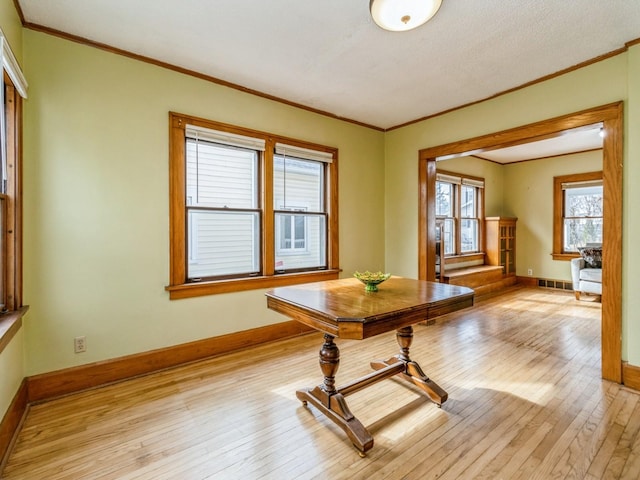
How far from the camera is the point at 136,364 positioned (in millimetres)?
2602

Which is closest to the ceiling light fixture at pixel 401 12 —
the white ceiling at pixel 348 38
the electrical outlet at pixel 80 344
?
the white ceiling at pixel 348 38

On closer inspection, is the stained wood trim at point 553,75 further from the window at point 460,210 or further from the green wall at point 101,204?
the green wall at point 101,204

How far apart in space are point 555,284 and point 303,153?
5.72m

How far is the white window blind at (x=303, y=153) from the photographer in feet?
11.4

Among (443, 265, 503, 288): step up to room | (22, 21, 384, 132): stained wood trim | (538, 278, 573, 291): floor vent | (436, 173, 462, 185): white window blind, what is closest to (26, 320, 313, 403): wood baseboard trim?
(22, 21, 384, 132): stained wood trim

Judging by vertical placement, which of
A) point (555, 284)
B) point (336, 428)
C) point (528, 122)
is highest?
point (528, 122)

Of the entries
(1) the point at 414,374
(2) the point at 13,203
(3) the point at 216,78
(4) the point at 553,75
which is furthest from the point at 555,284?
(2) the point at 13,203

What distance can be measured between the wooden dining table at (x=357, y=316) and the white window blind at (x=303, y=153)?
5.62 feet

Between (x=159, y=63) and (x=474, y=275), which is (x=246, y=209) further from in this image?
(x=474, y=275)

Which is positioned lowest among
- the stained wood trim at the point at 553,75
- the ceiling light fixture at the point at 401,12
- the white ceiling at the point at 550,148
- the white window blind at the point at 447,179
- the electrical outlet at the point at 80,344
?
the electrical outlet at the point at 80,344

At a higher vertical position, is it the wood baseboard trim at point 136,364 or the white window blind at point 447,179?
the white window blind at point 447,179

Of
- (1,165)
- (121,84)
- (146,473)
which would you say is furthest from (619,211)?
(1,165)

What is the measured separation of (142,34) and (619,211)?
3.87m

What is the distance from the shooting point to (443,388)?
242cm
